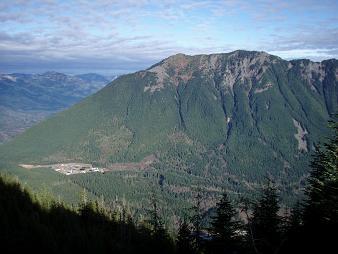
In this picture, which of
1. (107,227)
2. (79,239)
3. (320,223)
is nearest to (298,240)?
(320,223)

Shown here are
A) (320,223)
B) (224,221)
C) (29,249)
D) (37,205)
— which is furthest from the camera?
(37,205)

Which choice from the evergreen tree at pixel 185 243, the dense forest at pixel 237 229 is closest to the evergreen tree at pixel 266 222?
the dense forest at pixel 237 229

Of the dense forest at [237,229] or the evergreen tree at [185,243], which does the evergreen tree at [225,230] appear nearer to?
the dense forest at [237,229]

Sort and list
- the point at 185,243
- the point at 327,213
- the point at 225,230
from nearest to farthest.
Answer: the point at 327,213 → the point at 225,230 → the point at 185,243

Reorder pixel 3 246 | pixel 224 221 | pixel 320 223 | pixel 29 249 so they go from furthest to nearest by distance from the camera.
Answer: pixel 224 221
pixel 320 223
pixel 29 249
pixel 3 246

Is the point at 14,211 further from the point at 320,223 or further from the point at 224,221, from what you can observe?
the point at 320,223

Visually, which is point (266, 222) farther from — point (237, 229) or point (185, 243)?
point (185, 243)

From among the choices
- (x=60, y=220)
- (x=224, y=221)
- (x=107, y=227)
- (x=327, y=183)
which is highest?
(x=327, y=183)

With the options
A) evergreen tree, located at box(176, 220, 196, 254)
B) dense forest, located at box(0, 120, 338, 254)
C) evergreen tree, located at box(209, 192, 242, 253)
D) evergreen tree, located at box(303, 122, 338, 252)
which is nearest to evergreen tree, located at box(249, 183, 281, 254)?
dense forest, located at box(0, 120, 338, 254)

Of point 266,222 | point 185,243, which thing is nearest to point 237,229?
point 266,222

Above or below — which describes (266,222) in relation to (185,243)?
above

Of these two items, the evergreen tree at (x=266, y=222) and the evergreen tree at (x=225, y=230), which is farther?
the evergreen tree at (x=225, y=230)
